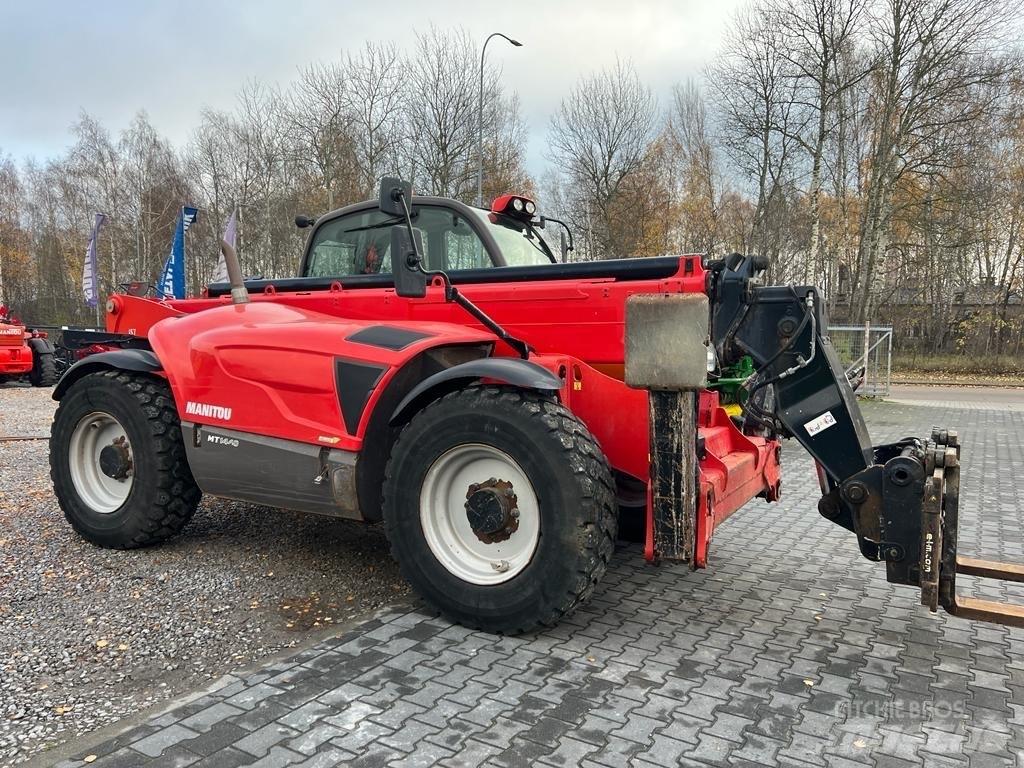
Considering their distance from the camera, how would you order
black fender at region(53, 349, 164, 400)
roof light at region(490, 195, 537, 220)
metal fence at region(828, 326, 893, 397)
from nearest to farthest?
black fender at region(53, 349, 164, 400) < roof light at region(490, 195, 537, 220) < metal fence at region(828, 326, 893, 397)

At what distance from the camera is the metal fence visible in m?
17.0

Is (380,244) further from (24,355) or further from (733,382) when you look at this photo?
(24,355)

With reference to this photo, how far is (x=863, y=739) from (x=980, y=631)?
154 centimetres

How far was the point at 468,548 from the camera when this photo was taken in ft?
11.9

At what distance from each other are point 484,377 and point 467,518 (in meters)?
0.71

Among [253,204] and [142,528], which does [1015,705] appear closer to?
[142,528]

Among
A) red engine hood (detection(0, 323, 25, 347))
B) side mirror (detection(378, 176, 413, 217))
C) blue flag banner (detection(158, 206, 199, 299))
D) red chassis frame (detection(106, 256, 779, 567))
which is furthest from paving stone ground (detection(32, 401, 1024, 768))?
red engine hood (detection(0, 323, 25, 347))

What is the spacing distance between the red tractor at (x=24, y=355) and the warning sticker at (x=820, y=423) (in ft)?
60.9

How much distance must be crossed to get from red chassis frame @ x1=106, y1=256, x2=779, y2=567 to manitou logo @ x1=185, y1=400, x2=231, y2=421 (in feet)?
0.04

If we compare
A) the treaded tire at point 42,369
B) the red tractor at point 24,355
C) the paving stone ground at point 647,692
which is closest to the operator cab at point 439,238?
the paving stone ground at point 647,692

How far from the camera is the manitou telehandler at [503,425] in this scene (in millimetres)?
3270

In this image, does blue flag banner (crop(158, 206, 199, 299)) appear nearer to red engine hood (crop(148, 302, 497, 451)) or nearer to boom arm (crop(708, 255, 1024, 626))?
red engine hood (crop(148, 302, 497, 451))

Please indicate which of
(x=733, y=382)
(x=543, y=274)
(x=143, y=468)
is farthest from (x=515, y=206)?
(x=143, y=468)

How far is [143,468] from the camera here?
4465mm
